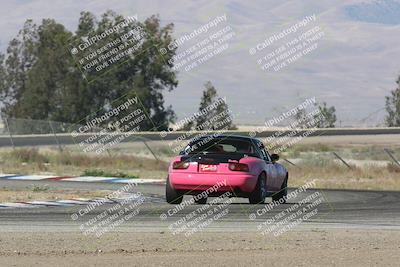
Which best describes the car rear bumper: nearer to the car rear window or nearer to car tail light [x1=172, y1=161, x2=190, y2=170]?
car tail light [x1=172, y1=161, x2=190, y2=170]

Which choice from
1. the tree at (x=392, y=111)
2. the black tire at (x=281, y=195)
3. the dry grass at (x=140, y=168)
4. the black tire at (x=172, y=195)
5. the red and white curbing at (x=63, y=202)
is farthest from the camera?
Result: the tree at (x=392, y=111)

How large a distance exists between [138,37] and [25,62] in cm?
1599

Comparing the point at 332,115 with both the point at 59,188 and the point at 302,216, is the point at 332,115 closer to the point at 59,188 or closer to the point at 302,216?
the point at 59,188

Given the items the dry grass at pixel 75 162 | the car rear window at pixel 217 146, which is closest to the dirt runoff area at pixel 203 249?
the car rear window at pixel 217 146

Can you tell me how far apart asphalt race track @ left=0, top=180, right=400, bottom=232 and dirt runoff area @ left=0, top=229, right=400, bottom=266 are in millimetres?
1030

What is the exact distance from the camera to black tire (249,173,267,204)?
19.6 metres

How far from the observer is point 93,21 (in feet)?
244

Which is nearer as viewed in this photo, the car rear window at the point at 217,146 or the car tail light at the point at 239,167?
the car tail light at the point at 239,167

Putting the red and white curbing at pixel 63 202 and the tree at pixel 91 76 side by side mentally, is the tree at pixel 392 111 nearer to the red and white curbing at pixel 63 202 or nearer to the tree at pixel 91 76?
the tree at pixel 91 76

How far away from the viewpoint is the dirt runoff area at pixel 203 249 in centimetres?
1127

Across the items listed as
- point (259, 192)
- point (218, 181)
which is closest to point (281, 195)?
point (259, 192)

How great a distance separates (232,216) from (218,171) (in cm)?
181

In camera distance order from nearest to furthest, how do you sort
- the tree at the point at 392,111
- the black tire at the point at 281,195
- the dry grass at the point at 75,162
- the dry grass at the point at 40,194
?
the dry grass at the point at 40,194, the black tire at the point at 281,195, the dry grass at the point at 75,162, the tree at the point at 392,111

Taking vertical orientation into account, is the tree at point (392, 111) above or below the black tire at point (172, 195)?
below
